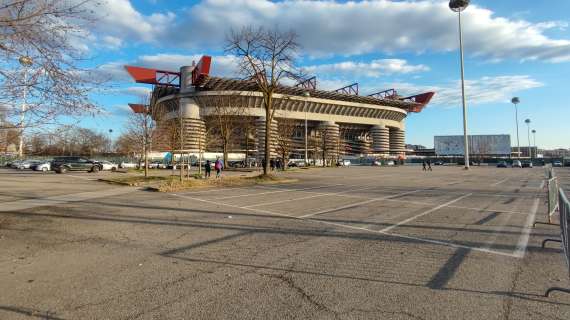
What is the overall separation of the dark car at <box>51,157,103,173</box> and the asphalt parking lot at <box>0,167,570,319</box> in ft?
102

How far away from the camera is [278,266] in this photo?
5312 millimetres

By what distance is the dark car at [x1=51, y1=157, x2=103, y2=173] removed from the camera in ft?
121

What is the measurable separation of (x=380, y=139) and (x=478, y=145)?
33.0 metres

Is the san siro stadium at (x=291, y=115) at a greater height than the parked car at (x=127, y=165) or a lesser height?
greater

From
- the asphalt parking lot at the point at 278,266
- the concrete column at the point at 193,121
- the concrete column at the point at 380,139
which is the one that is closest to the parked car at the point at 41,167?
the asphalt parking lot at the point at 278,266

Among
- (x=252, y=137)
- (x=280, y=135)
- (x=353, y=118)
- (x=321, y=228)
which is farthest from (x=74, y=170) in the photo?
(x=353, y=118)

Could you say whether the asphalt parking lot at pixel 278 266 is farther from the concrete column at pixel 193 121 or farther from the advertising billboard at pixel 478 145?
the advertising billboard at pixel 478 145

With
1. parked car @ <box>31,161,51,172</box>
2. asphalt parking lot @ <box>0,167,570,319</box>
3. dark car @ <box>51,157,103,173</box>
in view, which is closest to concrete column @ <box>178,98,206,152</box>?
parked car @ <box>31,161,51,172</box>

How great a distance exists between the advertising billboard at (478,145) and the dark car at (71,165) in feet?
371

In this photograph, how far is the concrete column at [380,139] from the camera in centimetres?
12500

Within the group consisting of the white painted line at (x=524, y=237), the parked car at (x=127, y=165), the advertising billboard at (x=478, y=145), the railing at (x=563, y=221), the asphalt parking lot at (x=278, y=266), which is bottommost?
the white painted line at (x=524, y=237)

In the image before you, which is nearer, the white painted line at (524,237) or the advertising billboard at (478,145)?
the white painted line at (524,237)

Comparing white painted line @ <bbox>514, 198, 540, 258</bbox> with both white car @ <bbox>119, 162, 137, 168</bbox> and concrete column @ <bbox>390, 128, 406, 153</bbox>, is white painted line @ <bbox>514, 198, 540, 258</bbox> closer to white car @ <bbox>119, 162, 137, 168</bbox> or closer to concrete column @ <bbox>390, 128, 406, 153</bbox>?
white car @ <bbox>119, 162, 137, 168</bbox>

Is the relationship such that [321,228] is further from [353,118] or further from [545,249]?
[353,118]
